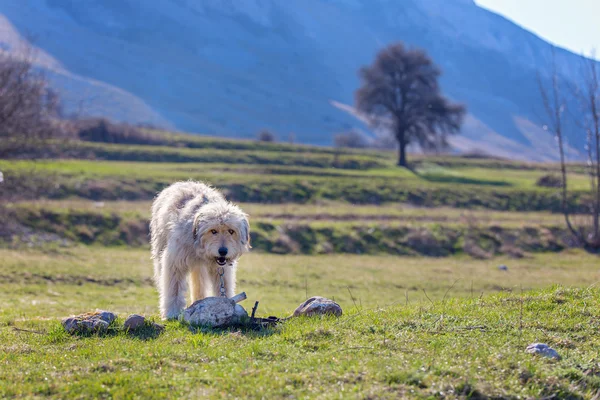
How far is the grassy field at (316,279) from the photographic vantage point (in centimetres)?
784

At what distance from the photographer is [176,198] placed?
1396 cm

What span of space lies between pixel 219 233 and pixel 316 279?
1636 centimetres

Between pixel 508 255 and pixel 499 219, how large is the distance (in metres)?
7.82

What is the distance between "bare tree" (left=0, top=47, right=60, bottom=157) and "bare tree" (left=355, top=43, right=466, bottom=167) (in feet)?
150

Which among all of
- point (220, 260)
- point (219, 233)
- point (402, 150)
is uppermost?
point (402, 150)

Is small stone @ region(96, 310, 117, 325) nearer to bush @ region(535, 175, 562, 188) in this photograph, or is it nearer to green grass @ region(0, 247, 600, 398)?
green grass @ region(0, 247, 600, 398)

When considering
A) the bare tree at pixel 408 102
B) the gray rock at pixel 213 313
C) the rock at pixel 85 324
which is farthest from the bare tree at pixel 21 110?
the bare tree at pixel 408 102

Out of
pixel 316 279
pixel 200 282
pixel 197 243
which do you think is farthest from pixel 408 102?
pixel 197 243

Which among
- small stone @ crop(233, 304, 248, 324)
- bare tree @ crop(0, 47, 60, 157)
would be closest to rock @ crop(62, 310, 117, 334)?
small stone @ crop(233, 304, 248, 324)

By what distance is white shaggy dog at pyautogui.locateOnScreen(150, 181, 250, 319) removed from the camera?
1192cm

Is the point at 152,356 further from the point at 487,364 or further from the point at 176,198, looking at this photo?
the point at 176,198

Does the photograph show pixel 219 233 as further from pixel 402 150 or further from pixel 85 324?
pixel 402 150

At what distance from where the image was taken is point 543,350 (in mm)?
8586

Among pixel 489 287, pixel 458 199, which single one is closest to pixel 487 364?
pixel 489 287
